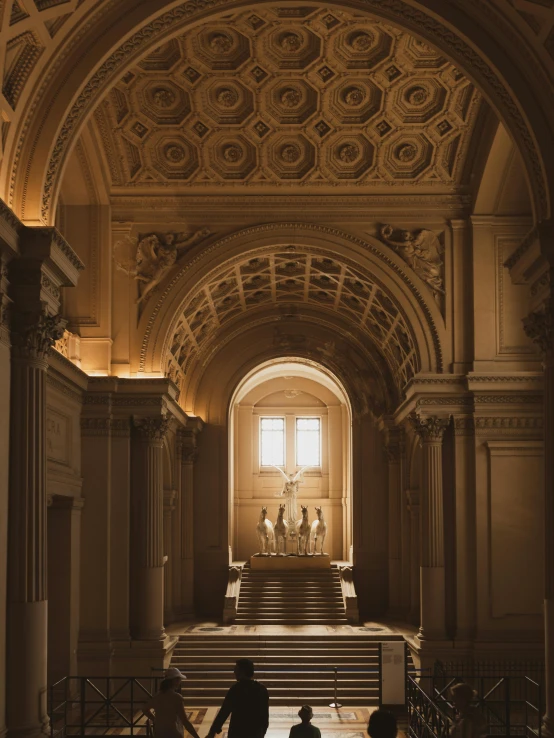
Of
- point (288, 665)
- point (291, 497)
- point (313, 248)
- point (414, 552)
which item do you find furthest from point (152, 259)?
point (291, 497)

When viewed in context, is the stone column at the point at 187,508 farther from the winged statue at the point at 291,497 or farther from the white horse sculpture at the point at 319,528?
the winged statue at the point at 291,497

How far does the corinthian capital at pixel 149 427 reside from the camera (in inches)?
931

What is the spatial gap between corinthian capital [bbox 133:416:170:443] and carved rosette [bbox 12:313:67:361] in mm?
9438

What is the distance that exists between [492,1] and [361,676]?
15.7 m

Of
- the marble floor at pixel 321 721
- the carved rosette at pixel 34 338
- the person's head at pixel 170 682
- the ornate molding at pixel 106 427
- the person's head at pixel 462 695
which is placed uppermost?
the carved rosette at pixel 34 338

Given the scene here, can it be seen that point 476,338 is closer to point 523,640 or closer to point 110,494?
point 523,640

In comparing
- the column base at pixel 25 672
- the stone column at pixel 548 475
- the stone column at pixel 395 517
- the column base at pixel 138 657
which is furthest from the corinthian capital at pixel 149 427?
the stone column at pixel 548 475

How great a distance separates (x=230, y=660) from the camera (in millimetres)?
25391

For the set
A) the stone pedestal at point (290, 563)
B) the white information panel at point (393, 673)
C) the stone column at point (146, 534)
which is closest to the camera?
the white information panel at point (393, 673)

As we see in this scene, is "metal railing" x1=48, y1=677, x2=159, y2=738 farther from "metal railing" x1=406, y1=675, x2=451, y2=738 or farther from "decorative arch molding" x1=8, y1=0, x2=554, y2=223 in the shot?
"decorative arch molding" x1=8, y1=0, x2=554, y2=223

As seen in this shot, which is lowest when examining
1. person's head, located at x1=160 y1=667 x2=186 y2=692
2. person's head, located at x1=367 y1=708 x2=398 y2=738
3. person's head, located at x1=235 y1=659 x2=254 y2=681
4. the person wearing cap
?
the person wearing cap

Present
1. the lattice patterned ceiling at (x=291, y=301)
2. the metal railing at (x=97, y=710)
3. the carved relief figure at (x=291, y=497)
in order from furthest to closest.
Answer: the carved relief figure at (x=291, y=497) < the lattice patterned ceiling at (x=291, y=301) < the metal railing at (x=97, y=710)

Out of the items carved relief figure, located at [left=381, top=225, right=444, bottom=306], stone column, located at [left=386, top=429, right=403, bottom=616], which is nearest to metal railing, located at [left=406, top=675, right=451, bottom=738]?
carved relief figure, located at [left=381, top=225, right=444, bottom=306]

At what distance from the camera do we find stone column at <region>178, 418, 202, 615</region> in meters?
31.6
